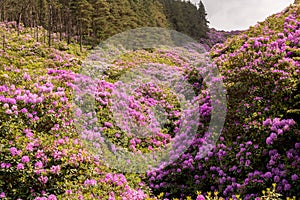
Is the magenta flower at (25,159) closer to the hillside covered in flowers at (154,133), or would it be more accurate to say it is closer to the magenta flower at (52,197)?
the hillside covered in flowers at (154,133)

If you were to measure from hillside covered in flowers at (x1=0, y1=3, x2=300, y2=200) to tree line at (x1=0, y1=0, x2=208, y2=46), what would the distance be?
14.6 metres

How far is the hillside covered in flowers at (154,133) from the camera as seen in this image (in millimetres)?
9133

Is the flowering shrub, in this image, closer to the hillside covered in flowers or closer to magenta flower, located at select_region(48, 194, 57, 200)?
the hillside covered in flowers

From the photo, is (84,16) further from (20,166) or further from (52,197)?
(52,197)

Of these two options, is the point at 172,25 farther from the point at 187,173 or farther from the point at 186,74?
the point at 187,173

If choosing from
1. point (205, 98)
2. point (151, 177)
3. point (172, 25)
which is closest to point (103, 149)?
point (151, 177)

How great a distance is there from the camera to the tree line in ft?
102

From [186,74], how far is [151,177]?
9.59 m

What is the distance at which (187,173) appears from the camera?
11.4 m

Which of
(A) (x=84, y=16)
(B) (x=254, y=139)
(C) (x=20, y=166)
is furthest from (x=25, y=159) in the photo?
(A) (x=84, y=16)

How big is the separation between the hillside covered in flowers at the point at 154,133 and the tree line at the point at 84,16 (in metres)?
14.6

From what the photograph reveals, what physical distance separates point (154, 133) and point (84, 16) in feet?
84.4

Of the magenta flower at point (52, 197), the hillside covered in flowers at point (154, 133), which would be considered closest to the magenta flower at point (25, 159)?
the hillside covered in flowers at point (154, 133)

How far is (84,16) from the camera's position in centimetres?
3634
